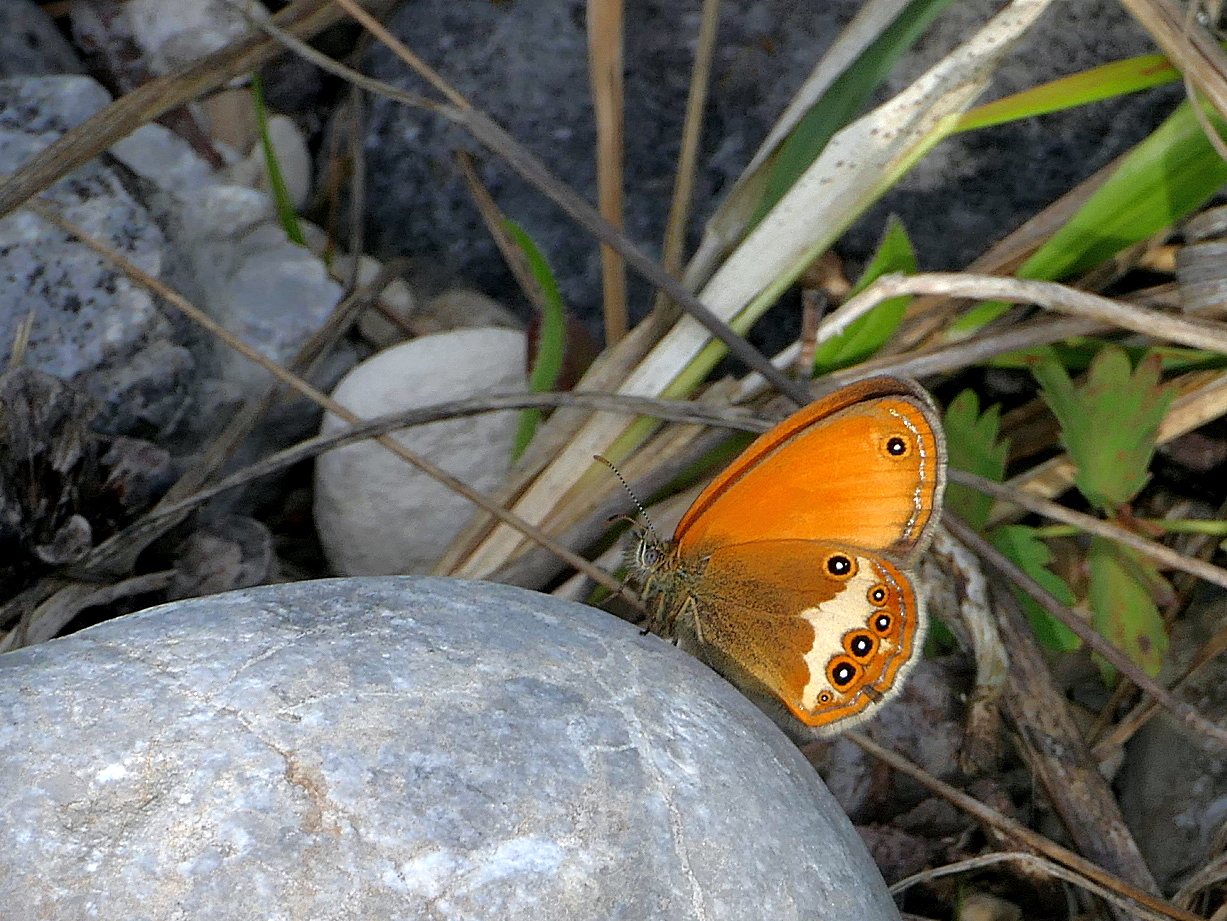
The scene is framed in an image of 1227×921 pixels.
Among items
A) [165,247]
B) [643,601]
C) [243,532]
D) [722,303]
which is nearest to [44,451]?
[243,532]

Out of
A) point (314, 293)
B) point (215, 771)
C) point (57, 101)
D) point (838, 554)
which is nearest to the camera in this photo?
point (215, 771)

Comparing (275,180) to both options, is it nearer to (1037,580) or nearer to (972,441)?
(972,441)

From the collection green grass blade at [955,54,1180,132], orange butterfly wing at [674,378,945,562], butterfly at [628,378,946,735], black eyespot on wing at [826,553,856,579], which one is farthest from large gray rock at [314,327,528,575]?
green grass blade at [955,54,1180,132]

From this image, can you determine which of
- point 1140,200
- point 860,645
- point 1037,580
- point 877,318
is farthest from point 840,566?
point 1140,200

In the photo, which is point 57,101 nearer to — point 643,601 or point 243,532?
point 243,532

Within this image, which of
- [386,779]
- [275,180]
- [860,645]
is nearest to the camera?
[386,779]

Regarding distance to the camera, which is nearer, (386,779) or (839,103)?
(386,779)

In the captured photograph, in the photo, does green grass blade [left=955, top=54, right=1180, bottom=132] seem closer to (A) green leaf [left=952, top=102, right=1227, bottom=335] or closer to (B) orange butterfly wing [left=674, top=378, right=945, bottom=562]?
(A) green leaf [left=952, top=102, right=1227, bottom=335]

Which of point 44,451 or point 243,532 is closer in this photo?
point 44,451
